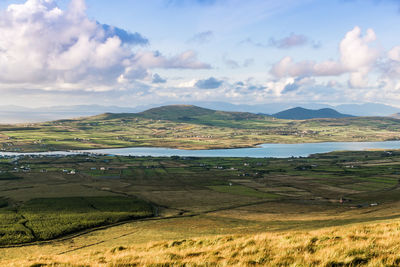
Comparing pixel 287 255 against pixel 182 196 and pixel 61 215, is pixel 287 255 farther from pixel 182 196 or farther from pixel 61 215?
pixel 182 196

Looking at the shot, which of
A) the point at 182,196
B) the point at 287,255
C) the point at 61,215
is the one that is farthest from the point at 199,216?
the point at 287,255

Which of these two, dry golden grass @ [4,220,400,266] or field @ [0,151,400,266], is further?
field @ [0,151,400,266]

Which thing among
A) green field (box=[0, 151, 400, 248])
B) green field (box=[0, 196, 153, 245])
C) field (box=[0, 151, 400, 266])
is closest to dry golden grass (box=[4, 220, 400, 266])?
field (box=[0, 151, 400, 266])

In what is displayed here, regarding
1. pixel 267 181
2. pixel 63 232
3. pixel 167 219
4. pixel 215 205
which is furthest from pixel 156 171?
pixel 63 232

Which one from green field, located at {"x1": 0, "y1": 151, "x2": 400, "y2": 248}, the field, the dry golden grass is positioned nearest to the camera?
the dry golden grass

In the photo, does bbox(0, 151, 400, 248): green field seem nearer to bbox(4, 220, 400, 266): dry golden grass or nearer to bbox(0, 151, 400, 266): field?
bbox(0, 151, 400, 266): field

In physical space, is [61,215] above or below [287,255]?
below

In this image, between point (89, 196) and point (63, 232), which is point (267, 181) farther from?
point (63, 232)

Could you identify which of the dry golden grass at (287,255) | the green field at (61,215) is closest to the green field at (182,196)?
the green field at (61,215)
